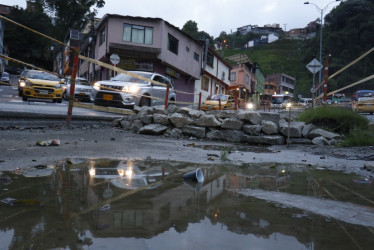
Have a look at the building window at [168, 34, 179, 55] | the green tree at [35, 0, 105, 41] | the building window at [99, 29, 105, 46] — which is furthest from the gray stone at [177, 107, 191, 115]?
the green tree at [35, 0, 105, 41]

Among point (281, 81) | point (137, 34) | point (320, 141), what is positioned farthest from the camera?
point (281, 81)

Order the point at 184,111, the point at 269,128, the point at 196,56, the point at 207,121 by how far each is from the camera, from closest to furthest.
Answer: the point at 269,128 < the point at 207,121 < the point at 184,111 < the point at 196,56

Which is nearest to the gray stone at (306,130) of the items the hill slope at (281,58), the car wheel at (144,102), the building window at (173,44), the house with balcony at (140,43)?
the car wheel at (144,102)

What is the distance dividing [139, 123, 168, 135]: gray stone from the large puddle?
468cm

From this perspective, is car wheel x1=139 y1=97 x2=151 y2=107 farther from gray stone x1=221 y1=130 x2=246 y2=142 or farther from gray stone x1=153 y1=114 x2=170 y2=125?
gray stone x1=221 y1=130 x2=246 y2=142

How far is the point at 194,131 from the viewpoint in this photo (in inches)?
324

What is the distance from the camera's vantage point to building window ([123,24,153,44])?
25.3 meters

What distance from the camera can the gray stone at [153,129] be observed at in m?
8.04

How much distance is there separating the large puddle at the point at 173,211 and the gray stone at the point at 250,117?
16.4 ft

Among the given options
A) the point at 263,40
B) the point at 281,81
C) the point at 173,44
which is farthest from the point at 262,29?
the point at 173,44

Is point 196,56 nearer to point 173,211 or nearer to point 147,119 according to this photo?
point 147,119

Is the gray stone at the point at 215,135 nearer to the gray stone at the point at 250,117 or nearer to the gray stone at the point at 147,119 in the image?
the gray stone at the point at 250,117

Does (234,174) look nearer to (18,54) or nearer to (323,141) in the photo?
(323,141)

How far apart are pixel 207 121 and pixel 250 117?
3.68 feet
